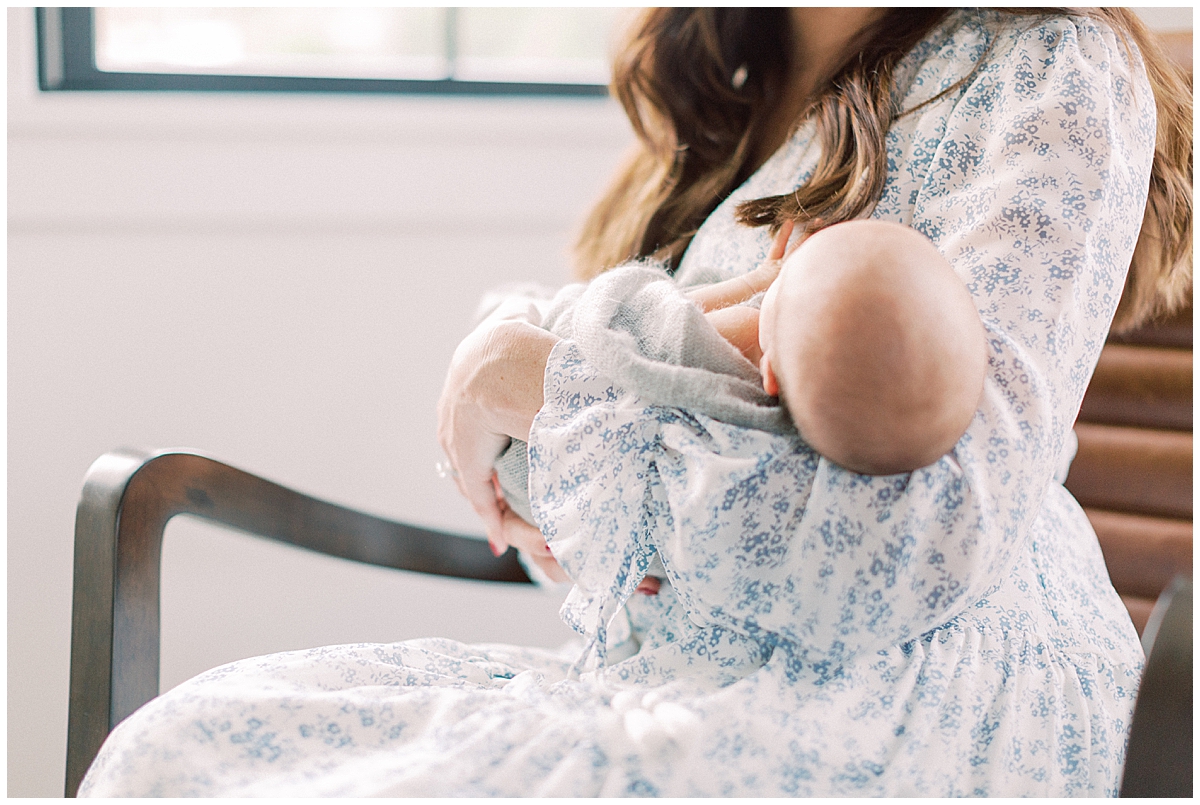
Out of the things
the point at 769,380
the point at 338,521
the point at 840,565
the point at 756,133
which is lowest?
the point at 338,521

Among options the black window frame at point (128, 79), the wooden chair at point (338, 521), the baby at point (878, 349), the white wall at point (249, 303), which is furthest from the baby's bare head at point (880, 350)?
the black window frame at point (128, 79)

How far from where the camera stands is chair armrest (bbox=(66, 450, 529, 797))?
2.24ft

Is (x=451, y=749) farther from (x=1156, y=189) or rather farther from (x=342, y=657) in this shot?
(x=1156, y=189)

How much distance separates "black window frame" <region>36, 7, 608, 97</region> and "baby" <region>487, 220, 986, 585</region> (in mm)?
1074

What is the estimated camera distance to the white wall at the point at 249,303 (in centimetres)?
125

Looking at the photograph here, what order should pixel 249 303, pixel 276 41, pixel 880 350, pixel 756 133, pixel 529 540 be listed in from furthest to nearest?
pixel 276 41 < pixel 249 303 < pixel 756 133 < pixel 529 540 < pixel 880 350

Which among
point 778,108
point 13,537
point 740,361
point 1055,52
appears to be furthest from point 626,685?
point 13,537

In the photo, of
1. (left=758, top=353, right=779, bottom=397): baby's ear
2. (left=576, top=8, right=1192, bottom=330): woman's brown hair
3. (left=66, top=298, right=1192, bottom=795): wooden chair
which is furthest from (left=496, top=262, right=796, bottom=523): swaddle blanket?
(left=66, top=298, right=1192, bottom=795): wooden chair

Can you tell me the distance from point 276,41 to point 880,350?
1.29 meters

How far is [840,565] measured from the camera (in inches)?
21.1

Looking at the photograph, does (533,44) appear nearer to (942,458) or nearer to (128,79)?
(128,79)

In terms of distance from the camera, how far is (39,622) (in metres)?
1.31

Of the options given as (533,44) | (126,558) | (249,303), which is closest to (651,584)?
(126,558)

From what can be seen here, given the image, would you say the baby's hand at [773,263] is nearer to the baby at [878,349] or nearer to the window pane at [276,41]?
the baby at [878,349]
